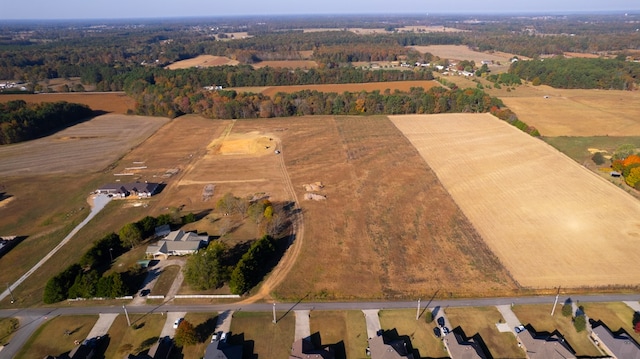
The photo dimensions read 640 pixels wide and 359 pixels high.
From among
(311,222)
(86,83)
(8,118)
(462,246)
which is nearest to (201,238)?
(311,222)

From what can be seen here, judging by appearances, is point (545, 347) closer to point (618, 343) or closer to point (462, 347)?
point (618, 343)

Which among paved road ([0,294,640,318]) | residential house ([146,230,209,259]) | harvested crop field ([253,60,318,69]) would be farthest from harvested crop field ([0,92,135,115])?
paved road ([0,294,640,318])

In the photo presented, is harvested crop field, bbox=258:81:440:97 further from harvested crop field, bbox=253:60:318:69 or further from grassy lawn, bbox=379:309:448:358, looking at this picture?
grassy lawn, bbox=379:309:448:358

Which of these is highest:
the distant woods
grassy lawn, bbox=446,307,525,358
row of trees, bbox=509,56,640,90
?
row of trees, bbox=509,56,640,90

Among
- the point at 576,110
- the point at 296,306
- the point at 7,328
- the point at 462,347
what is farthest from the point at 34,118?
the point at 576,110

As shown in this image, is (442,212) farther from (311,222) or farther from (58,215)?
(58,215)

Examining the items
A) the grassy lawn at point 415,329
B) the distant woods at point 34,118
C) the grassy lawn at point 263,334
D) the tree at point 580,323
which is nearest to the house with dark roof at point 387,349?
the grassy lawn at point 415,329

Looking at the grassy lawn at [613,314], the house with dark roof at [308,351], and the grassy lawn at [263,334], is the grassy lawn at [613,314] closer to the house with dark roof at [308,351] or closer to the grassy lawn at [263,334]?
the house with dark roof at [308,351]
